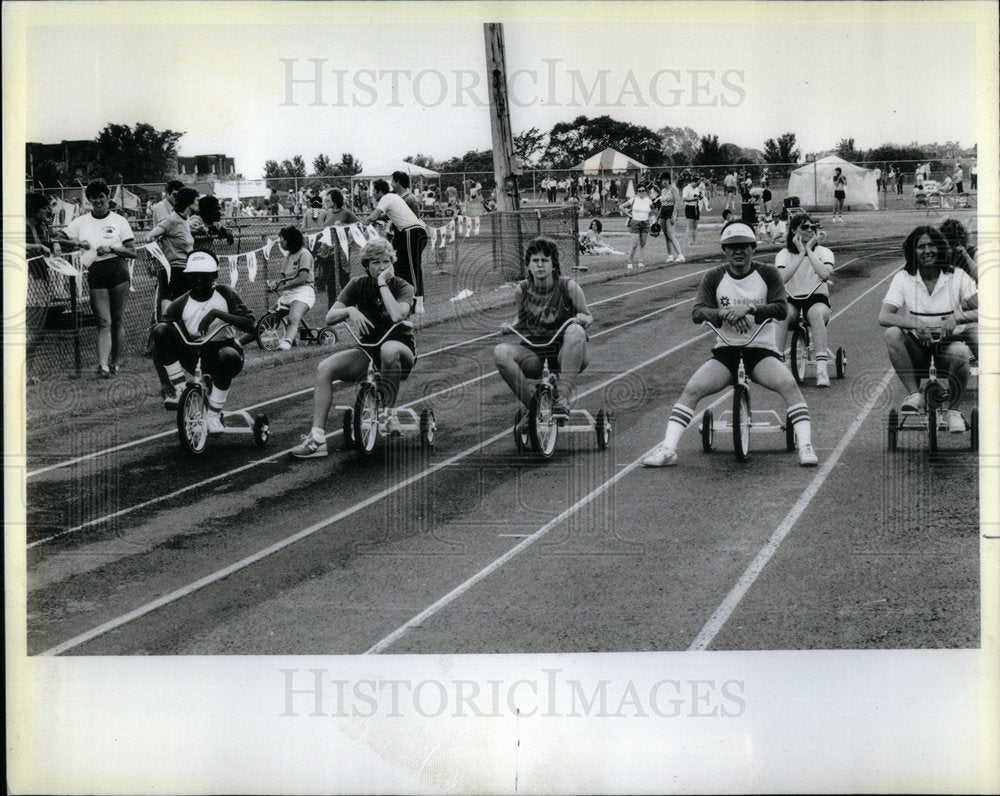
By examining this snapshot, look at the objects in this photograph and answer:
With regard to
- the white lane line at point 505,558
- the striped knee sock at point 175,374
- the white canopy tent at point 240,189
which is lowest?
the white lane line at point 505,558

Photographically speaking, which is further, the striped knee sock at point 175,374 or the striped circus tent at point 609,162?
the striped knee sock at point 175,374

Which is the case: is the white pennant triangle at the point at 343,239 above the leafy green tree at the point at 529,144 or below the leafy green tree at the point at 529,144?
below

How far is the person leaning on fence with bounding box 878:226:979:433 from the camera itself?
8.91 m

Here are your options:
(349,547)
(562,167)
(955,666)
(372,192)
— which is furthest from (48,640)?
(955,666)

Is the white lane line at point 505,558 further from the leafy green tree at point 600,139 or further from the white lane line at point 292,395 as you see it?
the leafy green tree at point 600,139

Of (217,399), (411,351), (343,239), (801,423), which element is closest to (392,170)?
(343,239)

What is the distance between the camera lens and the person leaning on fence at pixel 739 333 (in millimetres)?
9109

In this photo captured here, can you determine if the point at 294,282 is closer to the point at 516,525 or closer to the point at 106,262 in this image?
the point at 106,262

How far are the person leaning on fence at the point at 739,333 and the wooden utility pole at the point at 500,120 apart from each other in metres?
1.39

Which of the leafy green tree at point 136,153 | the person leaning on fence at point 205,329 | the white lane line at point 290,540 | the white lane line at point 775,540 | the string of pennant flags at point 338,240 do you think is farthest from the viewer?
the string of pennant flags at point 338,240

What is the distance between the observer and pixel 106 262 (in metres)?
9.56

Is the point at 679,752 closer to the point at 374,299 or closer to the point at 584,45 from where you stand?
the point at 374,299

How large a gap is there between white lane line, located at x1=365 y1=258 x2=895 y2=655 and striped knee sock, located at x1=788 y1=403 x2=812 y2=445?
0.19m

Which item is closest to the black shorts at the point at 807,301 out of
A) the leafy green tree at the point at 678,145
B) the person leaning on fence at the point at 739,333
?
the person leaning on fence at the point at 739,333
